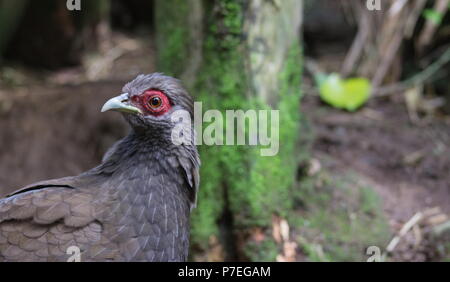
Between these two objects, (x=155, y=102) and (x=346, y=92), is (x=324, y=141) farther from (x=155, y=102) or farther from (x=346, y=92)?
(x=155, y=102)

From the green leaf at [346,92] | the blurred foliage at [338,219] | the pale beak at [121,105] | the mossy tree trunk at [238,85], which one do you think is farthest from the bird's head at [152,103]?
the green leaf at [346,92]

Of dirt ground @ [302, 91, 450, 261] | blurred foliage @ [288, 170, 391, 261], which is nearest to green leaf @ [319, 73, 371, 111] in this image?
dirt ground @ [302, 91, 450, 261]

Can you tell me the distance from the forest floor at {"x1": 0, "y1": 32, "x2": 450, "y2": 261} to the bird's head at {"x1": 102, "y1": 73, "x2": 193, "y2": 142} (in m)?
2.32

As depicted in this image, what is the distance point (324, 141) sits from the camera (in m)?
5.96

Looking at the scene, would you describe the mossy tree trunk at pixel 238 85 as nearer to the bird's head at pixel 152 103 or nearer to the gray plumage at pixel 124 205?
the gray plumage at pixel 124 205

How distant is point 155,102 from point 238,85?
112 centimetres

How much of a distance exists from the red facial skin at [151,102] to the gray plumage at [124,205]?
3 centimetres

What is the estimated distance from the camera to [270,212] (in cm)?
422

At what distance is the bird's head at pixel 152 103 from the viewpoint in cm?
313

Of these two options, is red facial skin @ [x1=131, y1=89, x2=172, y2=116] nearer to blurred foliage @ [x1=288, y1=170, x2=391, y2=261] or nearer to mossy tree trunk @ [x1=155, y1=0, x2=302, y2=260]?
mossy tree trunk @ [x1=155, y1=0, x2=302, y2=260]

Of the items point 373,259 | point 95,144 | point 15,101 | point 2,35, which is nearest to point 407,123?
point 373,259

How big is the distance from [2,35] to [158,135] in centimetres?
588

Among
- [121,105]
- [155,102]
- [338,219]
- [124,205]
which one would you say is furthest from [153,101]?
[338,219]

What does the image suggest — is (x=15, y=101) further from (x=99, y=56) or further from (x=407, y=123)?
(x=407, y=123)
